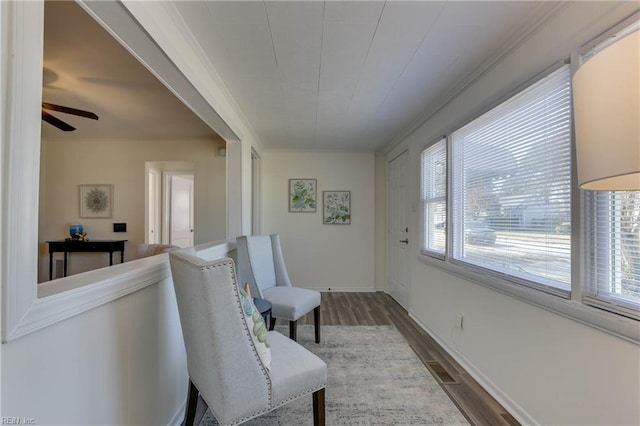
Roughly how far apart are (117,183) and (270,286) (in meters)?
3.08

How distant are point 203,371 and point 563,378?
1695mm

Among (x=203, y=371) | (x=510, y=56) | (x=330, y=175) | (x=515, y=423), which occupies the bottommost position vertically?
(x=515, y=423)

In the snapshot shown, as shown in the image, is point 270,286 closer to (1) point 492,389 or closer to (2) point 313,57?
(1) point 492,389

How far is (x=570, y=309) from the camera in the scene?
1.31 m

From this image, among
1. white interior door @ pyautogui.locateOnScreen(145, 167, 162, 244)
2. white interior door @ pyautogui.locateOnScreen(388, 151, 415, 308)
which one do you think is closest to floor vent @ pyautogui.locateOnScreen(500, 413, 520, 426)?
white interior door @ pyautogui.locateOnScreen(388, 151, 415, 308)

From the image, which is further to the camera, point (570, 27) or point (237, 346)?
point (570, 27)

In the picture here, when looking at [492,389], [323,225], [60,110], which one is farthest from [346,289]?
[60,110]

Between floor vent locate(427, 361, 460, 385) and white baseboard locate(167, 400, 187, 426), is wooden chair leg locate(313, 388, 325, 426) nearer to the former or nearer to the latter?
white baseboard locate(167, 400, 187, 426)

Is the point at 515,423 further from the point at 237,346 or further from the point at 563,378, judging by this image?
the point at 237,346

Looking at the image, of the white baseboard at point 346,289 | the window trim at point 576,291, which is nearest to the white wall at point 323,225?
the white baseboard at point 346,289

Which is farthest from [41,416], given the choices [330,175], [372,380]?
[330,175]

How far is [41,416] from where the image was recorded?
0.78 metres

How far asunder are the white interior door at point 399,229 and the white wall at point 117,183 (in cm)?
252

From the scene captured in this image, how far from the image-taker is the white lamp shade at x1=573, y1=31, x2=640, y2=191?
0.61 m
